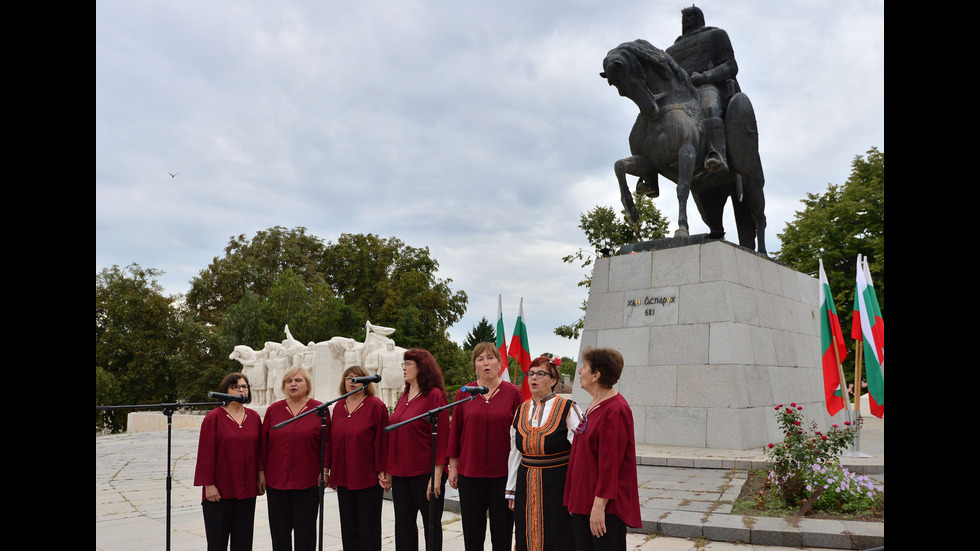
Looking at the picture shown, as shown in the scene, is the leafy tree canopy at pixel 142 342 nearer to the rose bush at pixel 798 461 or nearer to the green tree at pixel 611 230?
the green tree at pixel 611 230

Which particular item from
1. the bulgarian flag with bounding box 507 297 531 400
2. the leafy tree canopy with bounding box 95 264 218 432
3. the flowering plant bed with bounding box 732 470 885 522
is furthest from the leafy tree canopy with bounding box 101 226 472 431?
the flowering plant bed with bounding box 732 470 885 522

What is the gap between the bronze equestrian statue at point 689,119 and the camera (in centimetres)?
983

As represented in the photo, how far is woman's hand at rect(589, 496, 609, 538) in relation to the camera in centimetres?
342

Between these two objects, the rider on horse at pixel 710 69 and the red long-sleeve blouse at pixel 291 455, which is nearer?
the red long-sleeve blouse at pixel 291 455

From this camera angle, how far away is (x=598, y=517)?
3.43 metres

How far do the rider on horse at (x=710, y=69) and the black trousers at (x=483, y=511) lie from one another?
23.8 feet

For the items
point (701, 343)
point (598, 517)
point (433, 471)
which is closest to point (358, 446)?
point (433, 471)

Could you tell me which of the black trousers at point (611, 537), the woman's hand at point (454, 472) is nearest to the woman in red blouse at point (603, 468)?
the black trousers at point (611, 537)

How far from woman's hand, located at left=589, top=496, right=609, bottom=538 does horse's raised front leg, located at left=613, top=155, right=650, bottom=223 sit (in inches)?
303
